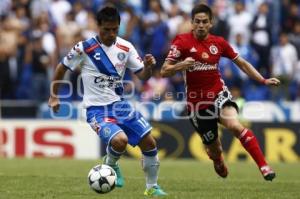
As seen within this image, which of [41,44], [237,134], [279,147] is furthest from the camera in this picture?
[41,44]

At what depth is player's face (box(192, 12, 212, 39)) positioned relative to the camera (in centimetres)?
1248

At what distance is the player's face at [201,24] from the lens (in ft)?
40.9

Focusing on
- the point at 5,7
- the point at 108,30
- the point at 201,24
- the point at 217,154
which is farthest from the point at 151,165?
the point at 5,7

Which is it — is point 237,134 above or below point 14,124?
above

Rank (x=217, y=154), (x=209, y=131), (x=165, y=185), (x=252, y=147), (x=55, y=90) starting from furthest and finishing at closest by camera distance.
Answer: (x=217, y=154) → (x=209, y=131) → (x=165, y=185) → (x=252, y=147) → (x=55, y=90)

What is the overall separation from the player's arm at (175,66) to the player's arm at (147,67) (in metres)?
0.52

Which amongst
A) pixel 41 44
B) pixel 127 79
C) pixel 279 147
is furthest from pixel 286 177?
pixel 41 44

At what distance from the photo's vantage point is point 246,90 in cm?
2238

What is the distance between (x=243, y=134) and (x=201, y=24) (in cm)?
177

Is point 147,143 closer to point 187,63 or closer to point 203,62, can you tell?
point 187,63

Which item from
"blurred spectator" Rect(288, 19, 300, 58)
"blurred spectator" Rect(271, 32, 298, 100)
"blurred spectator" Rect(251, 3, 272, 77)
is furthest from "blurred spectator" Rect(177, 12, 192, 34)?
"blurred spectator" Rect(288, 19, 300, 58)

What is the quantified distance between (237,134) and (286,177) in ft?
11.5

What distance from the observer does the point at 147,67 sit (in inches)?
446

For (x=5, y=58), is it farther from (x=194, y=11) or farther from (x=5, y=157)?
(x=194, y=11)
